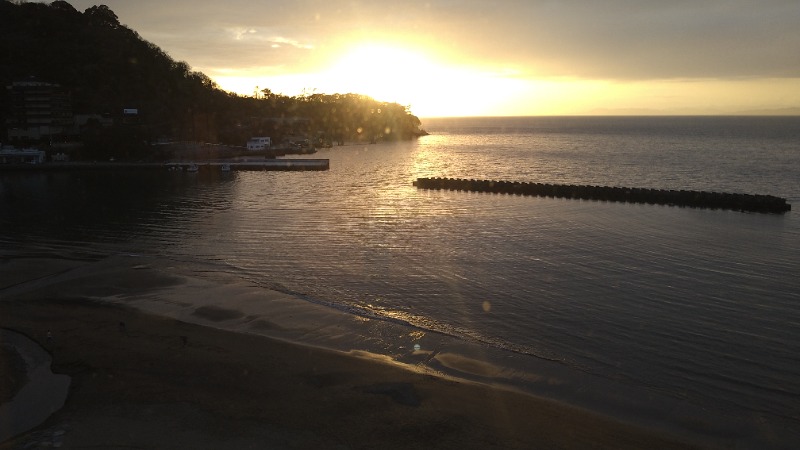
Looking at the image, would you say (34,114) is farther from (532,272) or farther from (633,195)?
(532,272)

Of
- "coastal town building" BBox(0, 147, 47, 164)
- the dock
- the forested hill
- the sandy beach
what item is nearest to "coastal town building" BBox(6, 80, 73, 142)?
the forested hill

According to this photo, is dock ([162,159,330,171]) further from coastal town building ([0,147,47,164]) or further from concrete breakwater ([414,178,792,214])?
concrete breakwater ([414,178,792,214])

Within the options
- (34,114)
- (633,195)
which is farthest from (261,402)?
(34,114)

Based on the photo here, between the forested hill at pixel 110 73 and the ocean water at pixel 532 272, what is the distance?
1842 inches

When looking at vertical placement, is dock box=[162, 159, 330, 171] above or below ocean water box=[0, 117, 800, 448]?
above

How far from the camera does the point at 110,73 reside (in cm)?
9500

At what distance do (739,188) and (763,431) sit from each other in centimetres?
4271

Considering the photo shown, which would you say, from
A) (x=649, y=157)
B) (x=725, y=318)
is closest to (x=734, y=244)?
(x=725, y=318)

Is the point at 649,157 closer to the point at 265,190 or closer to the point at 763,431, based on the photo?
the point at 265,190

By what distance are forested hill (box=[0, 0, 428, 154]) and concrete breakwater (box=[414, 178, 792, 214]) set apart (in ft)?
161

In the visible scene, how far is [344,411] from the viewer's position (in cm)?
1039

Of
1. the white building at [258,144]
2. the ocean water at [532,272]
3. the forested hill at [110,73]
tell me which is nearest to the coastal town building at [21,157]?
the forested hill at [110,73]

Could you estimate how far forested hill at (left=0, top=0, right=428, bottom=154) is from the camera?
88938 mm

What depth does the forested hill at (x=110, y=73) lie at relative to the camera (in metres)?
88.9
